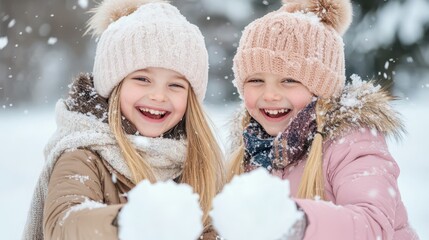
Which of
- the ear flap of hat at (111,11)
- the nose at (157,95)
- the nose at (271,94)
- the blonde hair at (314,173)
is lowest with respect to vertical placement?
the blonde hair at (314,173)

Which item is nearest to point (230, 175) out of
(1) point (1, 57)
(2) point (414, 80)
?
(2) point (414, 80)

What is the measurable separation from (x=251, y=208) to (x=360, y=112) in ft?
3.76

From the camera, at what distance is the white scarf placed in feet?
7.25

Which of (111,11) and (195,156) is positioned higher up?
(111,11)

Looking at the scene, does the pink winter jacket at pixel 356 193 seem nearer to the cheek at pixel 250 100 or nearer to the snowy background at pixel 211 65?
the cheek at pixel 250 100

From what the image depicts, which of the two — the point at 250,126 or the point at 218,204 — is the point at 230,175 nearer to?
the point at 250,126

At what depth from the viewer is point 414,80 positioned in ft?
28.5

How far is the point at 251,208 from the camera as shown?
143cm

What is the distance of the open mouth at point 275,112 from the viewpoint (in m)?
2.67

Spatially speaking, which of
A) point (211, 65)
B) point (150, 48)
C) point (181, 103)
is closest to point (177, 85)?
point (181, 103)

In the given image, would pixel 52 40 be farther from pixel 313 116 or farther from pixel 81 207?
pixel 81 207

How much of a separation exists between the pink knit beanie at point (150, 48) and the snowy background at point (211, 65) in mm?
1876

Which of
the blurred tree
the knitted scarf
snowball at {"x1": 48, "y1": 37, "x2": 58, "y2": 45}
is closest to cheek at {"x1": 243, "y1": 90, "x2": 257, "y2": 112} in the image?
the knitted scarf

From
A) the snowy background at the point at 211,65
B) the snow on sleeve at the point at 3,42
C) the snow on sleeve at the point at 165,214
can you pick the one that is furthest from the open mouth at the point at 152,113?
the snow on sleeve at the point at 3,42
